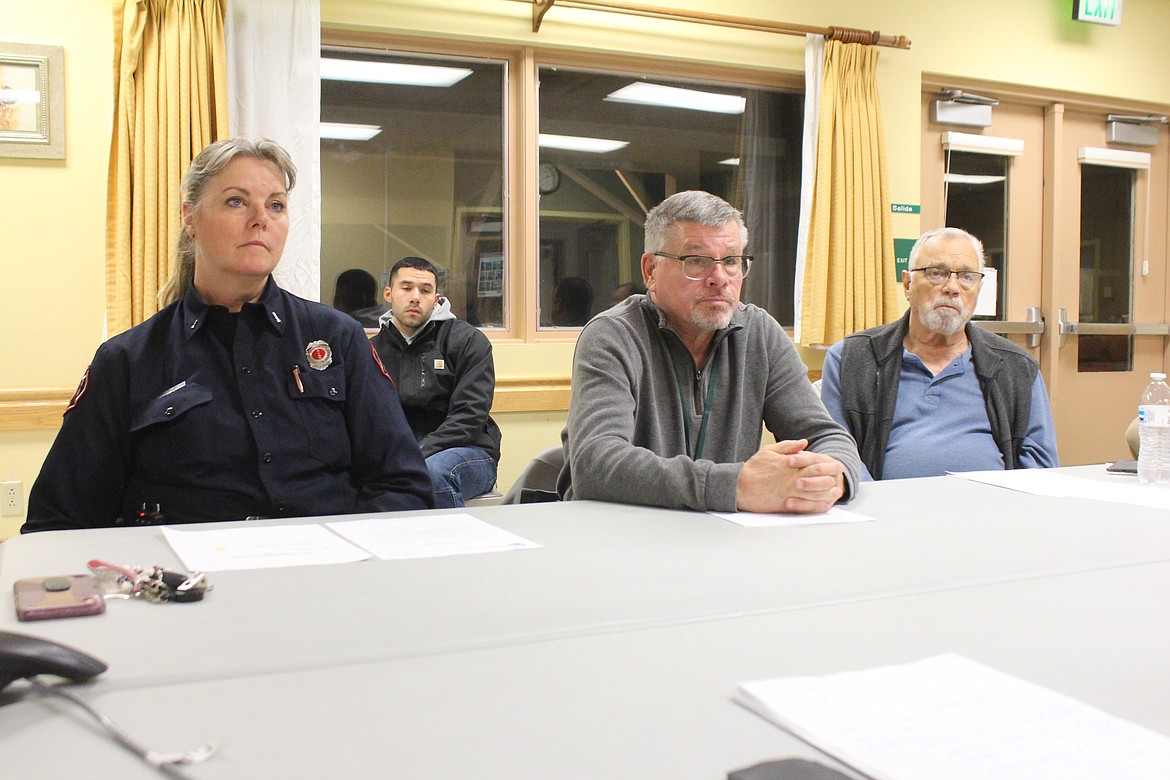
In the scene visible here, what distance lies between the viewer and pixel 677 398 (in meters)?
2.03

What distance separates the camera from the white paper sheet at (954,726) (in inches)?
24.8

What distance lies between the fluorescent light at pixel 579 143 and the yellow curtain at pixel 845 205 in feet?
A: 3.00

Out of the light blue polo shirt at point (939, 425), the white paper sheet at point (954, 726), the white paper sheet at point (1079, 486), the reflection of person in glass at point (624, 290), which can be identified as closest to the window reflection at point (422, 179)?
the reflection of person in glass at point (624, 290)

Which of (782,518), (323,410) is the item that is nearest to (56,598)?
(323,410)

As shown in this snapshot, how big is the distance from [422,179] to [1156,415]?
112 inches

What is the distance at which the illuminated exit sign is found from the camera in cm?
464

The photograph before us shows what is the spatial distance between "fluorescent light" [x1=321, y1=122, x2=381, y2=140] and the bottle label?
296cm

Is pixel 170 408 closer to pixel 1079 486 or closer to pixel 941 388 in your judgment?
pixel 1079 486

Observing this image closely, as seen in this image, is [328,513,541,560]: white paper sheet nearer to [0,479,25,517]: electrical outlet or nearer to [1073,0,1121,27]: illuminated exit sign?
[0,479,25,517]: electrical outlet

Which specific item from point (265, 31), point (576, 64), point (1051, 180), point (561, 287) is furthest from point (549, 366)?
point (1051, 180)

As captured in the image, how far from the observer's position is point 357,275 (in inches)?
152

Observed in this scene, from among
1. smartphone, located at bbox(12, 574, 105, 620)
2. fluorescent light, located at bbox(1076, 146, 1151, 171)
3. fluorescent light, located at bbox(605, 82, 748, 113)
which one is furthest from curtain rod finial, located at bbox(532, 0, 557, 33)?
smartphone, located at bbox(12, 574, 105, 620)

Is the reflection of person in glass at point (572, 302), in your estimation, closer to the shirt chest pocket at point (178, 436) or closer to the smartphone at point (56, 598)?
the shirt chest pocket at point (178, 436)

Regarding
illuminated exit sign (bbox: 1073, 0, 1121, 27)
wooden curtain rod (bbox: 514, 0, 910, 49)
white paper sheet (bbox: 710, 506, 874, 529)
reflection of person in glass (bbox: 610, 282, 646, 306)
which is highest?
illuminated exit sign (bbox: 1073, 0, 1121, 27)
